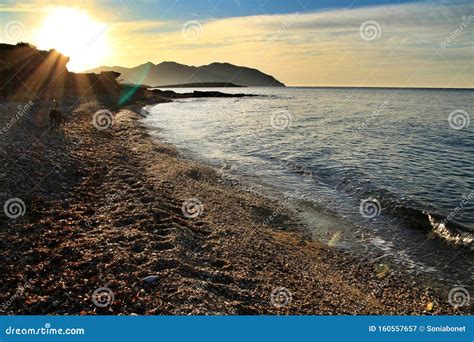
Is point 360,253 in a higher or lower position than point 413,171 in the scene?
lower

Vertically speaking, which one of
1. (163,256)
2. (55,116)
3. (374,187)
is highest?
(55,116)

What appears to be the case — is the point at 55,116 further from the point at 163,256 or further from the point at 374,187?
the point at 374,187

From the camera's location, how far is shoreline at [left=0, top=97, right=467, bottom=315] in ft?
23.2

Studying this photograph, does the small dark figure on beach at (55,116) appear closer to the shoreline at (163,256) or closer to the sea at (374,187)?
the shoreline at (163,256)

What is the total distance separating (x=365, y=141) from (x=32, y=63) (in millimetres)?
54186

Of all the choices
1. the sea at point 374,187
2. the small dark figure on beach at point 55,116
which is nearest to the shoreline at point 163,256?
the sea at point 374,187

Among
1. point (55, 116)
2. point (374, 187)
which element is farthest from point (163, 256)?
point (55, 116)

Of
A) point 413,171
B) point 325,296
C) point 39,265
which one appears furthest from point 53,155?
point 413,171

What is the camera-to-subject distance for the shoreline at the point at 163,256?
707 cm

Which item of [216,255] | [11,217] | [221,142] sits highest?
[221,142]

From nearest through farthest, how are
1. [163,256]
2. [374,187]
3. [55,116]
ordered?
1. [163,256]
2. [374,187]
3. [55,116]

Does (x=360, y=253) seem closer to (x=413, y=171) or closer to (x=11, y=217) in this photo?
(x=11, y=217)

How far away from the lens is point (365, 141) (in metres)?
38.4

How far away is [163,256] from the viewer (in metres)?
8.63
